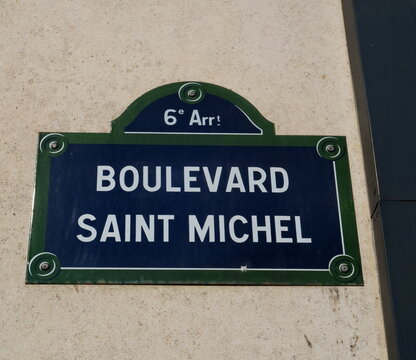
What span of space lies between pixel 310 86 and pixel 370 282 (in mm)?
812

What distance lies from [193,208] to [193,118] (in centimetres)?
39

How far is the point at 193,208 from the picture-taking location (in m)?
2.91

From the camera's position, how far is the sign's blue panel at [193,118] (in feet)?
10.1

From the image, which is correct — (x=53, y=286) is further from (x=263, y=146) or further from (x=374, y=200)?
(x=374, y=200)

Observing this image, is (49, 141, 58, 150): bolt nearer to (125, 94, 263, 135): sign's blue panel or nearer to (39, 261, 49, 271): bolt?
(125, 94, 263, 135): sign's blue panel

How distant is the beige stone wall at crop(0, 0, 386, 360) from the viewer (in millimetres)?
2684

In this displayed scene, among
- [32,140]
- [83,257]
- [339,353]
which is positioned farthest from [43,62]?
[339,353]

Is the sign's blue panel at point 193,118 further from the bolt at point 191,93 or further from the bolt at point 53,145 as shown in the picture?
the bolt at point 53,145

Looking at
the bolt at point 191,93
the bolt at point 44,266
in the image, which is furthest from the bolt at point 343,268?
the bolt at point 44,266

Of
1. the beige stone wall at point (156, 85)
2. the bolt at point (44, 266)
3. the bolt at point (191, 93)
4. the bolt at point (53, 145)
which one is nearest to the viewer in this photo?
the beige stone wall at point (156, 85)

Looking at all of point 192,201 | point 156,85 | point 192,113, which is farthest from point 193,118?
point 192,201

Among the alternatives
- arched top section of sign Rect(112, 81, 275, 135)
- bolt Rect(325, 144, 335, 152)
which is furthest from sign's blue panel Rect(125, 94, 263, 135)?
bolt Rect(325, 144, 335, 152)

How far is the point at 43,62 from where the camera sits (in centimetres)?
321

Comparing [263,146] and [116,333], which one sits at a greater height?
[263,146]
